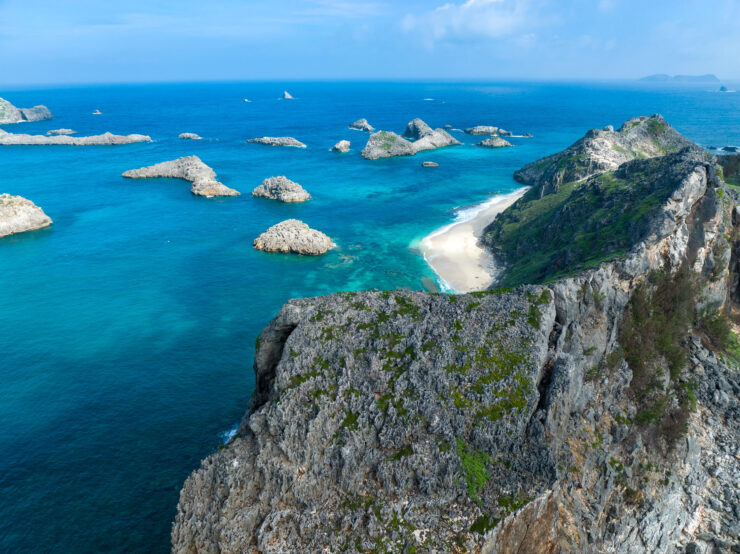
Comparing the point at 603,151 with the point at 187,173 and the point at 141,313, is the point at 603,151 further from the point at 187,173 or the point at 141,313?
the point at 187,173

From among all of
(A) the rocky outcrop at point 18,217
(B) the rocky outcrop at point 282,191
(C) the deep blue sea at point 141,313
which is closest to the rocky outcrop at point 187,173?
(C) the deep blue sea at point 141,313

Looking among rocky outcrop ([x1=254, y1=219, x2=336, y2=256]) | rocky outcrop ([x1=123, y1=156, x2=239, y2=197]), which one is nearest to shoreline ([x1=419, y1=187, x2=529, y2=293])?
rocky outcrop ([x1=254, y1=219, x2=336, y2=256])

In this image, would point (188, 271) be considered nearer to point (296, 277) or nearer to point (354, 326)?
point (296, 277)

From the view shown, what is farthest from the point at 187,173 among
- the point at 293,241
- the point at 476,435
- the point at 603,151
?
the point at 476,435

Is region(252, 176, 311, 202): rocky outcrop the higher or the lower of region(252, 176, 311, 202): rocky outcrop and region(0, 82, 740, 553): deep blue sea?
the higher

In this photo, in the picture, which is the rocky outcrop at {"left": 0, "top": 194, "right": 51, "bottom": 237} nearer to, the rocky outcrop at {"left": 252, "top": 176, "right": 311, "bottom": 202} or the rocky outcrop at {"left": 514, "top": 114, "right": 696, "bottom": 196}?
the rocky outcrop at {"left": 252, "top": 176, "right": 311, "bottom": 202}

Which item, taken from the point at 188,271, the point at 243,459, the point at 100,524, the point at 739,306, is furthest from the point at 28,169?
the point at 739,306
